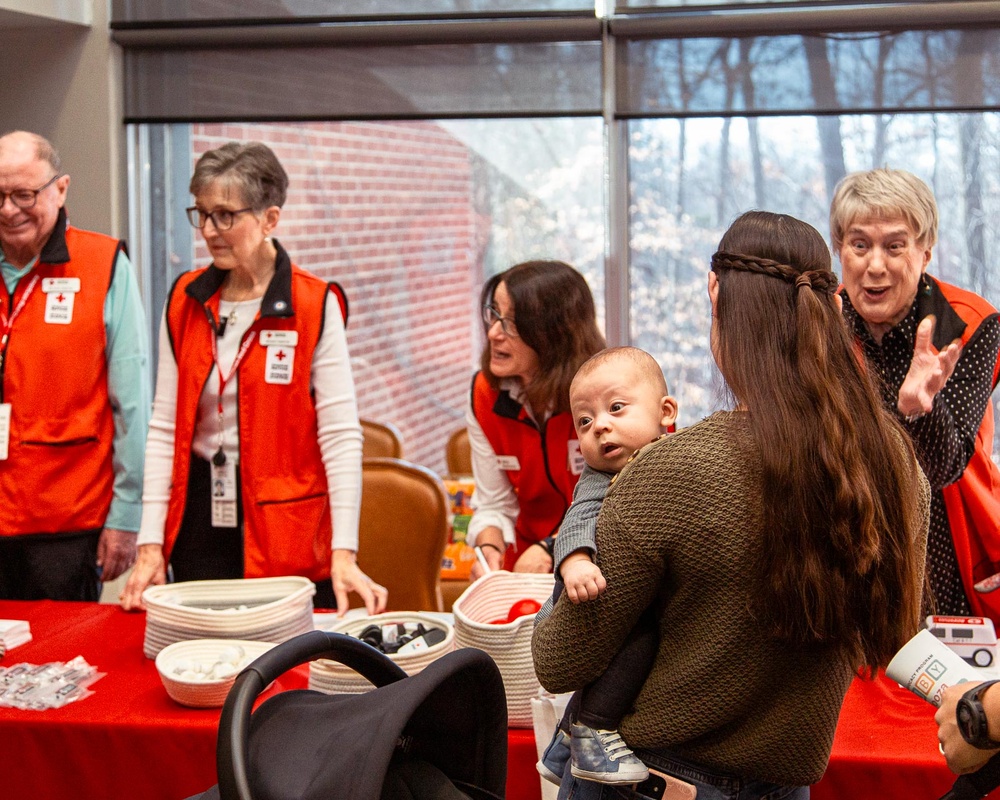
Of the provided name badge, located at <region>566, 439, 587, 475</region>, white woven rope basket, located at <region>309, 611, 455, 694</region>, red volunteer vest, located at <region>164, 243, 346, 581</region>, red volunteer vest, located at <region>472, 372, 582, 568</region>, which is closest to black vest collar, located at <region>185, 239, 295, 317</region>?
red volunteer vest, located at <region>164, 243, 346, 581</region>

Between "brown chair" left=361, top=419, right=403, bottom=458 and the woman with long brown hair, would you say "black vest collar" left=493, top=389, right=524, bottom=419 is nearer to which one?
the woman with long brown hair

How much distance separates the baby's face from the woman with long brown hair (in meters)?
0.21

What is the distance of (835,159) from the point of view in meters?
4.20

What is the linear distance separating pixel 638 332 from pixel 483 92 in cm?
119

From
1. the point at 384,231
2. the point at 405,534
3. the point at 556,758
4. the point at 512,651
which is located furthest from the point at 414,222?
the point at 556,758

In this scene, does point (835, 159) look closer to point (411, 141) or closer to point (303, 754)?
point (411, 141)

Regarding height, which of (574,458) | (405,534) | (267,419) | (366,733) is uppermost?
(267,419)

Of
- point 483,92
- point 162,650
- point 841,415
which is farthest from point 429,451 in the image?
point 841,415

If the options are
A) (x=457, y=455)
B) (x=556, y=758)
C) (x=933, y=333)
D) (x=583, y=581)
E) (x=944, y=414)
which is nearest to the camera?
(x=583, y=581)

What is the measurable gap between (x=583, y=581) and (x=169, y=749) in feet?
3.25

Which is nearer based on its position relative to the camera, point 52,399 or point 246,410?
point 246,410

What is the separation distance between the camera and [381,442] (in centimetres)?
445

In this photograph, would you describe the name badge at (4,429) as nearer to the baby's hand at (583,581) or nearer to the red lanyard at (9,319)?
the red lanyard at (9,319)

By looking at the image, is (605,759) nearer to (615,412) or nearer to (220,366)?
(615,412)
